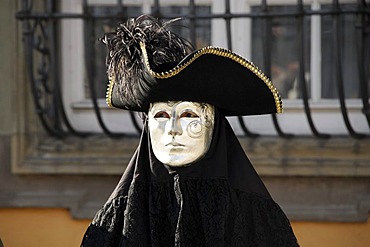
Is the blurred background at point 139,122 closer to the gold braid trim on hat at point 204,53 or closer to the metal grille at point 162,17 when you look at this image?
the metal grille at point 162,17

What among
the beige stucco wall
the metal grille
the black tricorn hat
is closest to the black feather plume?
the black tricorn hat

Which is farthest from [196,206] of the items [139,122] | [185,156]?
[139,122]

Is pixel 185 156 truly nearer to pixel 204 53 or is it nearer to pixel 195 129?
pixel 195 129

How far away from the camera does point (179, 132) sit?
4.76 metres

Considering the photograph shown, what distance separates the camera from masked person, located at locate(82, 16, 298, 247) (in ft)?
15.5

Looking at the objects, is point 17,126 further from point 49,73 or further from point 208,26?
point 208,26

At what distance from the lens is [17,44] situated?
6.04 m

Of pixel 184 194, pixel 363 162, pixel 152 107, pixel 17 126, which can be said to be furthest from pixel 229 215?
pixel 17 126

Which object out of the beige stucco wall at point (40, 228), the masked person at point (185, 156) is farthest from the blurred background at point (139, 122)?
the masked person at point (185, 156)

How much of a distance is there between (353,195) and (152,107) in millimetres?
1393

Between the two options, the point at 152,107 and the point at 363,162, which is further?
the point at 363,162

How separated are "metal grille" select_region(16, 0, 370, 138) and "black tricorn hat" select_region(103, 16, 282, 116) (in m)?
1.01

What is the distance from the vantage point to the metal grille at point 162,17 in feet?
19.0

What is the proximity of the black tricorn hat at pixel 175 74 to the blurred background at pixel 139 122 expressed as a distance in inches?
41.5
